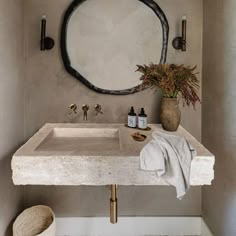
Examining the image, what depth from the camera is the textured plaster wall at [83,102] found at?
229 cm

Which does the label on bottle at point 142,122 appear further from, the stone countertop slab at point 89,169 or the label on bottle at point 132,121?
the stone countertop slab at point 89,169

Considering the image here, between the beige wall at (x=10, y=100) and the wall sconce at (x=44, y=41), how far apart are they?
163mm

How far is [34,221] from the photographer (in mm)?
2113

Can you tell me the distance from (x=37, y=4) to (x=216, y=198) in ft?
6.61

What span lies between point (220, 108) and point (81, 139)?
992 mm

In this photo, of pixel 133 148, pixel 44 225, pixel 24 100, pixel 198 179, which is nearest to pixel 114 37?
pixel 24 100

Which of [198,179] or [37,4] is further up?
[37,4]

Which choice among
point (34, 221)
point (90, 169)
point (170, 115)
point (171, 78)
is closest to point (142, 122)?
point (170, 115)

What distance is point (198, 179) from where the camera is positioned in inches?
55.7

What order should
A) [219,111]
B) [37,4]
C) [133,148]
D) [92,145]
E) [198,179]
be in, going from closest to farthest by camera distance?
[198,179] → [133,148] → [92,145] → [219,111] → [37,4]

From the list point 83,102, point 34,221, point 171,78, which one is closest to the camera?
point 171,78

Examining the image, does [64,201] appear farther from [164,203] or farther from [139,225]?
[164,203]

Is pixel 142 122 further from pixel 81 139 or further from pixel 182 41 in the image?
pixel 182 41

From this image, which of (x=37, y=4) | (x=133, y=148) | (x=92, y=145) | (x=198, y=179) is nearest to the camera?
(x=198, y=179)
